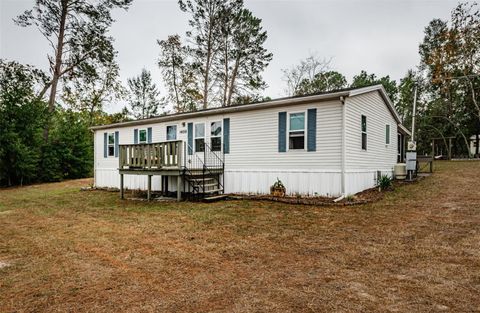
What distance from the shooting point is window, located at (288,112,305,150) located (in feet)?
32.2

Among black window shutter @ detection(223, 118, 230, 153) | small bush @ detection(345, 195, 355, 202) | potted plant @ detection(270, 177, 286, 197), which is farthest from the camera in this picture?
black window shutter @ detection(223, 118, 230, 153)

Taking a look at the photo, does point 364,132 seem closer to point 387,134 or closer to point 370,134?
point 370,134

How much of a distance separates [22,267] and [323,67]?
2576 centimetres

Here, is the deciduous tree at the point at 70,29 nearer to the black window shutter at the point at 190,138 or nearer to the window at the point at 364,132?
the black window shutter at the point at 190,138

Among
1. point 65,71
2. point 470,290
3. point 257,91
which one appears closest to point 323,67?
point 257,91

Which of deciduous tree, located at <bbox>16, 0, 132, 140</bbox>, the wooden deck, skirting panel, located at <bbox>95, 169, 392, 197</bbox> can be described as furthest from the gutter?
deciduous tree, located at <bbox>16, 0, 132, 140</bbox>

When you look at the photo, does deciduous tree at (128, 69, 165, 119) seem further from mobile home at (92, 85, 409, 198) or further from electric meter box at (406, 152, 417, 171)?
electric meter box at (406, 152, 417, 171)

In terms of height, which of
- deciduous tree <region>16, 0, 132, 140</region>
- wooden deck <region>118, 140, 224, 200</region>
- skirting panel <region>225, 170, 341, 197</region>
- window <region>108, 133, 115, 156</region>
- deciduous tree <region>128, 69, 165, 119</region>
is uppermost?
deciduous tree <region>16, 0, 132, 140</region>

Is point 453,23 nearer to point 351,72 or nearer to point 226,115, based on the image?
point 351,72

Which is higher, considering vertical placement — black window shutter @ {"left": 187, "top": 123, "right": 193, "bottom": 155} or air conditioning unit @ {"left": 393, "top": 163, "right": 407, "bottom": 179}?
black window shutter @ {"left": 187, "top": 123, "right": 193, "bottom": 155}

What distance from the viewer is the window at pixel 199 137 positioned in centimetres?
1213

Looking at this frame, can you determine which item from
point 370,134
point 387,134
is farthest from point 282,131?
point 387,134

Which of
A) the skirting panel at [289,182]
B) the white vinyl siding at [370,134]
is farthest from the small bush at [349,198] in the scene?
the white vinyl siding at [370,134]

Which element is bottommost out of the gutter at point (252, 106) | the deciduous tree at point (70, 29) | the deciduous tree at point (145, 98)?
the gutter at point (252, 106)
